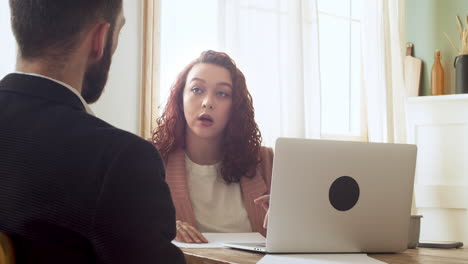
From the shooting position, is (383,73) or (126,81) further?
(383,73)

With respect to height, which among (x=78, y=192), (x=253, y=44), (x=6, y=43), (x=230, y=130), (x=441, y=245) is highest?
(x=253, y=44)

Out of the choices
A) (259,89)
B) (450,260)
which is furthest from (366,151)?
(259,89)

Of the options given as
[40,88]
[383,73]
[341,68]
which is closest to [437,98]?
[383,73]

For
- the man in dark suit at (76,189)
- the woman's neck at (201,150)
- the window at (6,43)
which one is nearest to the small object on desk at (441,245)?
the woman's neck at (201,150)

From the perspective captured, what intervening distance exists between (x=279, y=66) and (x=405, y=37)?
1.46m

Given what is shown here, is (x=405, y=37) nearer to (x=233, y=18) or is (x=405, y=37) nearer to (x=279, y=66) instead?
(x=279, y=66)

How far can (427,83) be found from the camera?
4.33 meters

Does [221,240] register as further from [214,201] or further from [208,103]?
[208,103]

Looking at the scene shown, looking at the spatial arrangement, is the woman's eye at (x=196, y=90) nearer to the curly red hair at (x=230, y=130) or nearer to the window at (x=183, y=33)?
the curly red hair at (x=230, y=130)

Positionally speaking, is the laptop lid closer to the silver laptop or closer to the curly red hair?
the silver laptop

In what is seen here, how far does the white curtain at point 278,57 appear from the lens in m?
3.24

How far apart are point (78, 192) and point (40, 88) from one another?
20 cm

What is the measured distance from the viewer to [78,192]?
81cm

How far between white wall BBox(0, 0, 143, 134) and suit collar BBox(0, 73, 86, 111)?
1901 millimetres
